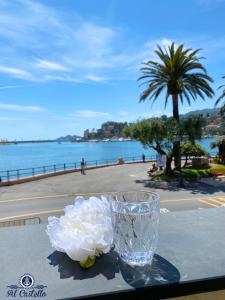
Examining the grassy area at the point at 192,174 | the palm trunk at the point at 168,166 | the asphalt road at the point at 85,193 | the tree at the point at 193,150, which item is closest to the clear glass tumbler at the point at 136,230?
the asphalt road at the point at 85,193

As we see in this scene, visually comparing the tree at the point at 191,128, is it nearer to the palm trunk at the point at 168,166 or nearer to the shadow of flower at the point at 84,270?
the palm trunk at the point at 168,166

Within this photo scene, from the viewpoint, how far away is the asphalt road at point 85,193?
49.8ft

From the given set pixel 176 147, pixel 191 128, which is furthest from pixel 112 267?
pixel 176 147

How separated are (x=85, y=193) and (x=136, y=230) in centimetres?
1876

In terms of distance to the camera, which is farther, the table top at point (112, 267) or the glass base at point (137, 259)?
the glass base at point (137, 259)

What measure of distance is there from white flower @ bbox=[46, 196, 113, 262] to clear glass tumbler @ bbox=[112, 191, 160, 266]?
49mm

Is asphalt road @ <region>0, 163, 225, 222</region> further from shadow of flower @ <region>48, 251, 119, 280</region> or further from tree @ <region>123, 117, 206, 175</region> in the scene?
shadow of flower @ <region>48, 251, 119, 280</region>

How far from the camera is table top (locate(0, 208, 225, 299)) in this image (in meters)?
1.23

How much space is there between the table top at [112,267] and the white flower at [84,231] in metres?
0.08

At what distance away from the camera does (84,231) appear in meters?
1.36

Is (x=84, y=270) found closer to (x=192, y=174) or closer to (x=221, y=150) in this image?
(x=192, y=174)

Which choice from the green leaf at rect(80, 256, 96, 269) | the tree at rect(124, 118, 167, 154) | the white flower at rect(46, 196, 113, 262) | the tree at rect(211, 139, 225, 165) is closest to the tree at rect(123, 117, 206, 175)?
the tree at rect(124, 118, 167, 154)

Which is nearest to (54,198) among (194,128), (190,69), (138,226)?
(194,128)

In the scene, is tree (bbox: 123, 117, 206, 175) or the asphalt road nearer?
the asphalt road
